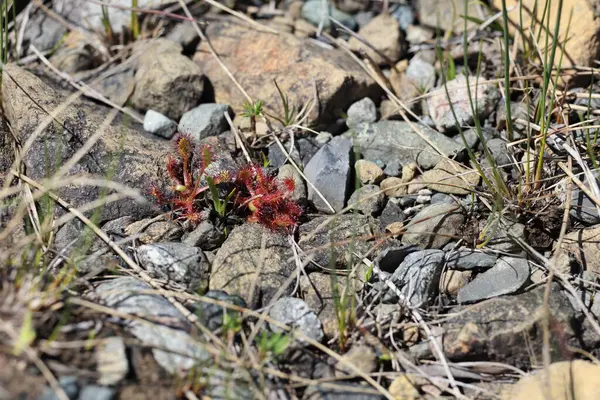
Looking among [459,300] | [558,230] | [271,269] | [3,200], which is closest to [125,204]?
[3,200]

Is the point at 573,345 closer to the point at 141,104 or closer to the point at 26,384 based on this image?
the point at 26,384

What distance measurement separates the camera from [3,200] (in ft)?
10.1

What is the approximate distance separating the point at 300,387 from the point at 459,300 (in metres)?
0.91

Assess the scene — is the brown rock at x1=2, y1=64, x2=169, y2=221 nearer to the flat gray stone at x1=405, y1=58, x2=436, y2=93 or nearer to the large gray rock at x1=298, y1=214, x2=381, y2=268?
the large gray rock at x1=298, y1=214, x2=381, y2=268

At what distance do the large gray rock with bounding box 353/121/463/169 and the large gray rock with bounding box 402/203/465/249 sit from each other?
51 centimetres

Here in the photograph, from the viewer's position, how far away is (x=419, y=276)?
2977 millimetres

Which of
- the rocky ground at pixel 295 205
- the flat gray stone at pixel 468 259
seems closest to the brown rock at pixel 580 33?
the rocky ground at pixel 295 205

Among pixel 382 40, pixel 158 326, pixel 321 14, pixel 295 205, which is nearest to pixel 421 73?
pixel 382 40

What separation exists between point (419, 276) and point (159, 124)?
1863 mm

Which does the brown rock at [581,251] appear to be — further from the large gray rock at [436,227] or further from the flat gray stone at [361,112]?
the flat gray stone at [361,112]

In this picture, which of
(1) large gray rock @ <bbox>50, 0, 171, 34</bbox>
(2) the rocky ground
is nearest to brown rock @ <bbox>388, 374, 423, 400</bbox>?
(2) the rocky ground

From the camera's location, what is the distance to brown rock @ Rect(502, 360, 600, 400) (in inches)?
95.5

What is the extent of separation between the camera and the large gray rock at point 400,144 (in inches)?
146

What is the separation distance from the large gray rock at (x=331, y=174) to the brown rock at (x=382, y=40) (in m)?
1.02
